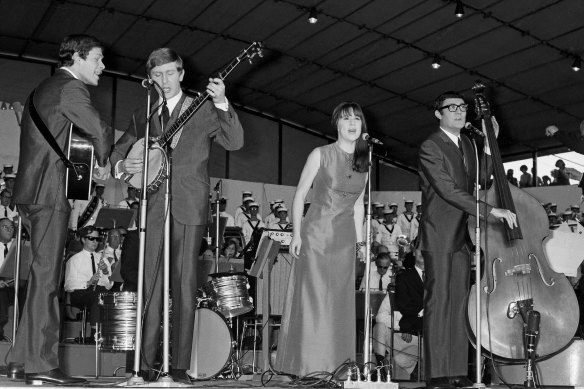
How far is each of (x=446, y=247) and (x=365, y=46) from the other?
38.9 feet

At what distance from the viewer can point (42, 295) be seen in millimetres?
4328

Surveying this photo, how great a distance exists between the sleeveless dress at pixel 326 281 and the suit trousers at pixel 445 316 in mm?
590

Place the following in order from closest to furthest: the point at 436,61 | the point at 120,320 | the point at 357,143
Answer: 1. the point at 357,143
2. the point at 120,320
3. the point at 436,61

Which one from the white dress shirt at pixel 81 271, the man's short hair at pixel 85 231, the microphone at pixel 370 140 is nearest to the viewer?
the microphone at pixel 370 140

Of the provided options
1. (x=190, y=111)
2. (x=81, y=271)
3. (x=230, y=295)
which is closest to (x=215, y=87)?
(x=190, y=111)

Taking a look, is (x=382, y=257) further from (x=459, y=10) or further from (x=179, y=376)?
(x=179, y=376)

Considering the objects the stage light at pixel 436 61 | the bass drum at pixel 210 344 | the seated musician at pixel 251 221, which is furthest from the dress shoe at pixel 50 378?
the stage light at pixel 436 61

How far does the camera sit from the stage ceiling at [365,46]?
49.3ft

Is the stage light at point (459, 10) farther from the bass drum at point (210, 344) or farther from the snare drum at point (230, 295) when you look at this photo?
the bass drum at point (210, 344)

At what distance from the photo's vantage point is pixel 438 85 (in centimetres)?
1789

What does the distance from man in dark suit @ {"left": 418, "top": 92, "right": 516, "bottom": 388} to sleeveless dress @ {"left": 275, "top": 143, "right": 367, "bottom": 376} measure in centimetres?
53

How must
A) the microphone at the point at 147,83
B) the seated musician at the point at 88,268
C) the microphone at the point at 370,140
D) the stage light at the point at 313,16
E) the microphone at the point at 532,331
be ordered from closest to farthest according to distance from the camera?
the microphone at the point at 147,83 → the microphone at the point at 532,331 → the microphone at the point at 370,140 → the seated musician at the point at 88,268 → the stage light at the point at 313,16

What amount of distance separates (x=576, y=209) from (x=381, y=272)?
17.8 feet

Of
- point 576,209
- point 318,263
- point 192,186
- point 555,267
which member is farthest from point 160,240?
point 576,209
